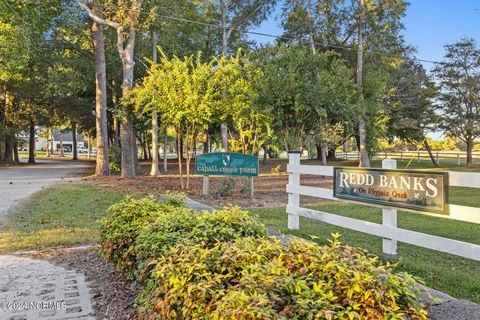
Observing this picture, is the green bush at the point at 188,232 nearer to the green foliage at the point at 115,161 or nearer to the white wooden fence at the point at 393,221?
the white wooden fence at the point at 393,221

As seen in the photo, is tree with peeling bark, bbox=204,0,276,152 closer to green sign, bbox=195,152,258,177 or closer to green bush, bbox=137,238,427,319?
green sign, bbox=195,152,258,177

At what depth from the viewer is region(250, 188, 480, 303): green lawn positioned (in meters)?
3.79

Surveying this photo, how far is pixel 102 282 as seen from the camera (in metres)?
3.88

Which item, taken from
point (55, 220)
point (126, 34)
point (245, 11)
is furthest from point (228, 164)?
point (245, 11)

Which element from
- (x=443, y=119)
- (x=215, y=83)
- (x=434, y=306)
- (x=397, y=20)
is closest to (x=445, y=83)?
(x=443, y=119)

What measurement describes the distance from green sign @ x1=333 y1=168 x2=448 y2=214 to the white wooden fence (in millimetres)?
113

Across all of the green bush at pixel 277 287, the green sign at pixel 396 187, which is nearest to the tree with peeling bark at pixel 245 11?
the green sign at pixel 396 187

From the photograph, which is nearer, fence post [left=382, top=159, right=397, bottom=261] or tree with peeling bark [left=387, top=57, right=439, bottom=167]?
fence post [left=382, top=159, right=397, bottom=261]

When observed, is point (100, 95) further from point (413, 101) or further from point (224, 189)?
point (413, 101)

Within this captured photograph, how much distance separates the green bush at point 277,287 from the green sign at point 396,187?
169 cm

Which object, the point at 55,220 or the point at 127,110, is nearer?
the point at 55,220

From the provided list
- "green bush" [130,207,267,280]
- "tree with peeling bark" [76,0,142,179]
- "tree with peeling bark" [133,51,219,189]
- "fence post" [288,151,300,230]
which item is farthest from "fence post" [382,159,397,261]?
"tree with peeling bark" [76,0,142,179]

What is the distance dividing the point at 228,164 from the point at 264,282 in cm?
837

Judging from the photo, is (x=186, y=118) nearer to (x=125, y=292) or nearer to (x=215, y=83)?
(x=215, y=83)
